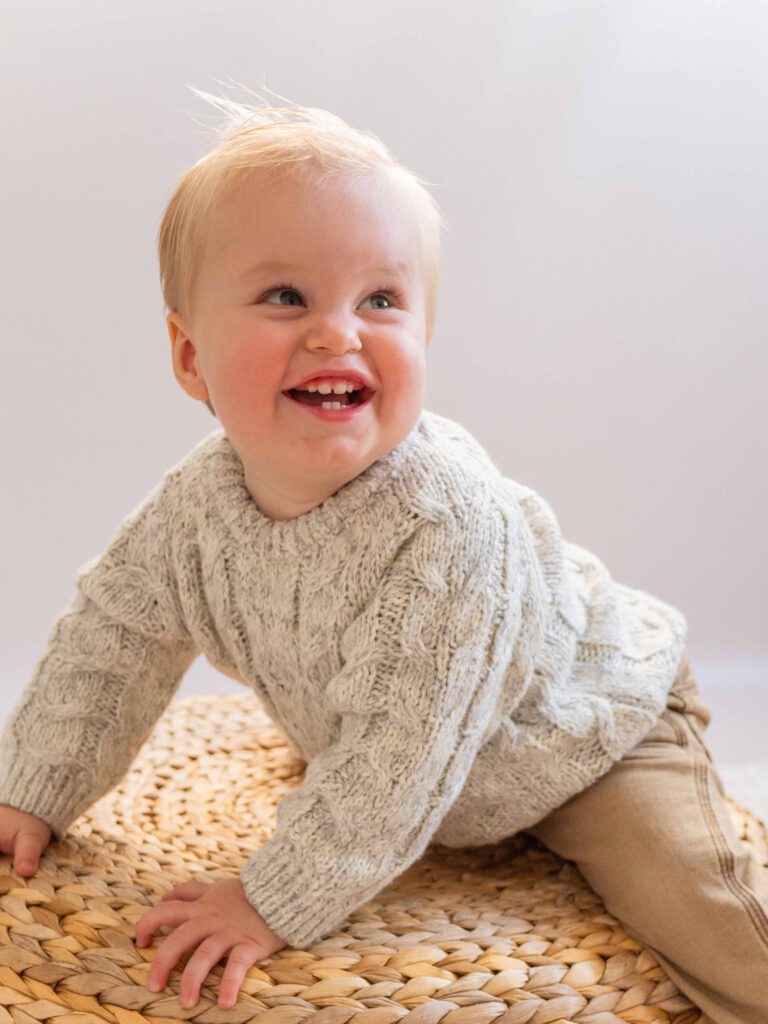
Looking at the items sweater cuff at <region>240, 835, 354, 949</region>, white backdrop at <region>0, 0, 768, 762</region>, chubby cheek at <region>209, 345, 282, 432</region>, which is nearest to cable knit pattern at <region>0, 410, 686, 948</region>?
sweater cuff at <region>240, 835, 354, 949</region>

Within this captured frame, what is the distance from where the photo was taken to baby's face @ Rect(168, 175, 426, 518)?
41.5 inches

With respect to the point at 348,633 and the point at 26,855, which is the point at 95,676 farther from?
the point at 348,633

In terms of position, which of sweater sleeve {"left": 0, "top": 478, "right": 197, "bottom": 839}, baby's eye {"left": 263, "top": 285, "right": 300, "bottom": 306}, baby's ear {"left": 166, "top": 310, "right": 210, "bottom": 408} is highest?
baby's eye {"left": 263, "top": 285, "right": 300, "bottom": 306}

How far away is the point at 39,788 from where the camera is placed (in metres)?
1.26

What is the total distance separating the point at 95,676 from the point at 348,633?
289 mm

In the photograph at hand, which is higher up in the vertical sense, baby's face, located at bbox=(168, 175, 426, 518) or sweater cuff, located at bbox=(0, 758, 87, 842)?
baby's face, located at bbox=(168, 175, 426, 518)

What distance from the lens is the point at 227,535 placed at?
121cm

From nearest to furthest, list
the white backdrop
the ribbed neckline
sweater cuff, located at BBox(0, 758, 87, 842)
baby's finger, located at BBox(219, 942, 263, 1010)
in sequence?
1. baby's finger, located at BBox(219, 942, 263, 1010)
2. the ribbed neckline
3. sweater cuff, located at BBox(0, 758, 87, 842)
4. the white backdrop

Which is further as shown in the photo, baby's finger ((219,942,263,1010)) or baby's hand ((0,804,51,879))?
baby's hand ((0,804,51,879))

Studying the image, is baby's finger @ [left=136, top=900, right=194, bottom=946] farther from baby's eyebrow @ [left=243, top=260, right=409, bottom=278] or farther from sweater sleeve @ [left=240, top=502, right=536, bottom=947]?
baby's eyebrow @ [left=243, top=260, right=409, bottom=278]

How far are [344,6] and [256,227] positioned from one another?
101 cm

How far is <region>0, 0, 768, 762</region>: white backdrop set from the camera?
194 cm

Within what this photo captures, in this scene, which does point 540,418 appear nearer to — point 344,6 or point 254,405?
point 344,6

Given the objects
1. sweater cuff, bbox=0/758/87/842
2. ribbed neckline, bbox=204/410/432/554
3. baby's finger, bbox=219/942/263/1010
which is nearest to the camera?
baby's finger, bbox=219/942/263/1010
